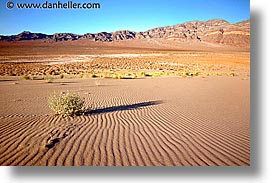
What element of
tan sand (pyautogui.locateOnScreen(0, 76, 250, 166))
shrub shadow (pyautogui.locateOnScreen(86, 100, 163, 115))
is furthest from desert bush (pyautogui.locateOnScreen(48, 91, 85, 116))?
shrub shadow (pyautogui.locateOnScreen(86, 100, 163, 115))

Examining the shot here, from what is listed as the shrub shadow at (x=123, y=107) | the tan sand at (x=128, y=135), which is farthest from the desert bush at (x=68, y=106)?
the shrub shadow at (x=123, y=107)

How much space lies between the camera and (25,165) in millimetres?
4617

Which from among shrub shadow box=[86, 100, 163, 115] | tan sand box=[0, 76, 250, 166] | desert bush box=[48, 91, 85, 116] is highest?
desert bush box=[48, 91, 85, 116]

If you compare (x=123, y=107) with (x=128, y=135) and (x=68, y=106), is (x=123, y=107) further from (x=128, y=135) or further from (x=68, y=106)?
(x=128, y=135)

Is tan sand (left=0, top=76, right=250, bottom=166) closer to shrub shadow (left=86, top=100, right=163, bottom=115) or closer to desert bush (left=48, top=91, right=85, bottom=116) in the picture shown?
shrub shadow (left=86, top=100, right=163, bottom=115)

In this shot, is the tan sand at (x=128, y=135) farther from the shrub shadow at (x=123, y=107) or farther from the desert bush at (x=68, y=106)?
the desert bush at (x=68, y=106)

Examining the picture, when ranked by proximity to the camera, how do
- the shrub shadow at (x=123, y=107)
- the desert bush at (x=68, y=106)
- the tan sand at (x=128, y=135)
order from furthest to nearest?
1. the shrub shadow at (x=123, y=107)
2. the desert bush at (x=68, y=106)
3. the tan sand at (x=128, y=135)

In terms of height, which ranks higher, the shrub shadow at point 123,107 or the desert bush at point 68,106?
the desert bush at point 68,106

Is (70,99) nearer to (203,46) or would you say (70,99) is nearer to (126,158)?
(126,158)

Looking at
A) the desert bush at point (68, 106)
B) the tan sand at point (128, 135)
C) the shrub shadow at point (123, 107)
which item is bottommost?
the tan sand at point (128, 135)

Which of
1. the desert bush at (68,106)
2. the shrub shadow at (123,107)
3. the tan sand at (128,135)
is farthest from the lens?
the shrub shadow at (123,107)

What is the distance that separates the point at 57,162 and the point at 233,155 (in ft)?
9.72

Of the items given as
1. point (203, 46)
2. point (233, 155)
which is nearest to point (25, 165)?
point (233, 155)

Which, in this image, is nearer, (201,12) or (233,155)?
(233,155)
